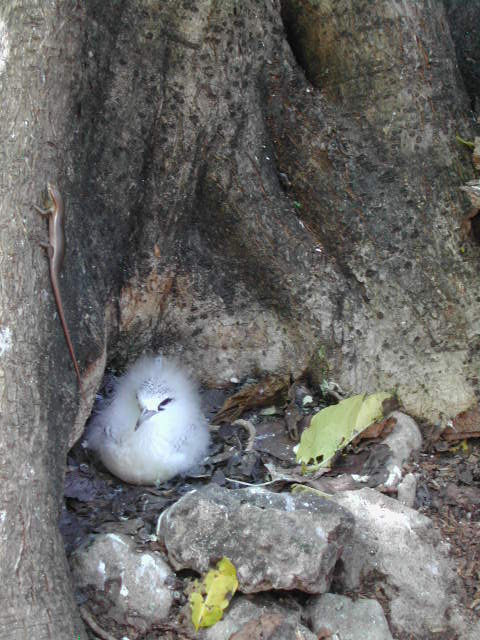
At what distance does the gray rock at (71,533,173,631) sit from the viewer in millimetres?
3322

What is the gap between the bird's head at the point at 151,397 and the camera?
4.30 meters

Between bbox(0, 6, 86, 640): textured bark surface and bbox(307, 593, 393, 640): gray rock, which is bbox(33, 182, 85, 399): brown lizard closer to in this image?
bbox(0, 6, 86, 640): textured bark surface

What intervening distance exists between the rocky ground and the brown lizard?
109 cm

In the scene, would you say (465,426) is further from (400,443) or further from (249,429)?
(249,429)

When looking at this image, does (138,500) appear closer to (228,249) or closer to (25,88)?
(228,249)

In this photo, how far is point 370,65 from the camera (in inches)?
165

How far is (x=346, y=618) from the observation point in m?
3.37

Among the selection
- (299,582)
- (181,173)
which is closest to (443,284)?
(181,173)

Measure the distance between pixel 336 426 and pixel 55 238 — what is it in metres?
1.94

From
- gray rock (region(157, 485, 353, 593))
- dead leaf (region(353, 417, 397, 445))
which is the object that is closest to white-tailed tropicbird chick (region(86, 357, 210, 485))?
gray rock (region(157, 485, 353, 593))

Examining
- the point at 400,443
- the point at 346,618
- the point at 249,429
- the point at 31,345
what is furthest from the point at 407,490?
the point at 31,345

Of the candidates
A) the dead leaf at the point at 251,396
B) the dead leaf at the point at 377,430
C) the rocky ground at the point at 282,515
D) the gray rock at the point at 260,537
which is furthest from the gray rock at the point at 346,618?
the dead leaf at the point at 251,396

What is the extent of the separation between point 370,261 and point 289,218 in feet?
1.72

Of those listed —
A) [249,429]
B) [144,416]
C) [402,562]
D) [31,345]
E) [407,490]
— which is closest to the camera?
[31,345]
